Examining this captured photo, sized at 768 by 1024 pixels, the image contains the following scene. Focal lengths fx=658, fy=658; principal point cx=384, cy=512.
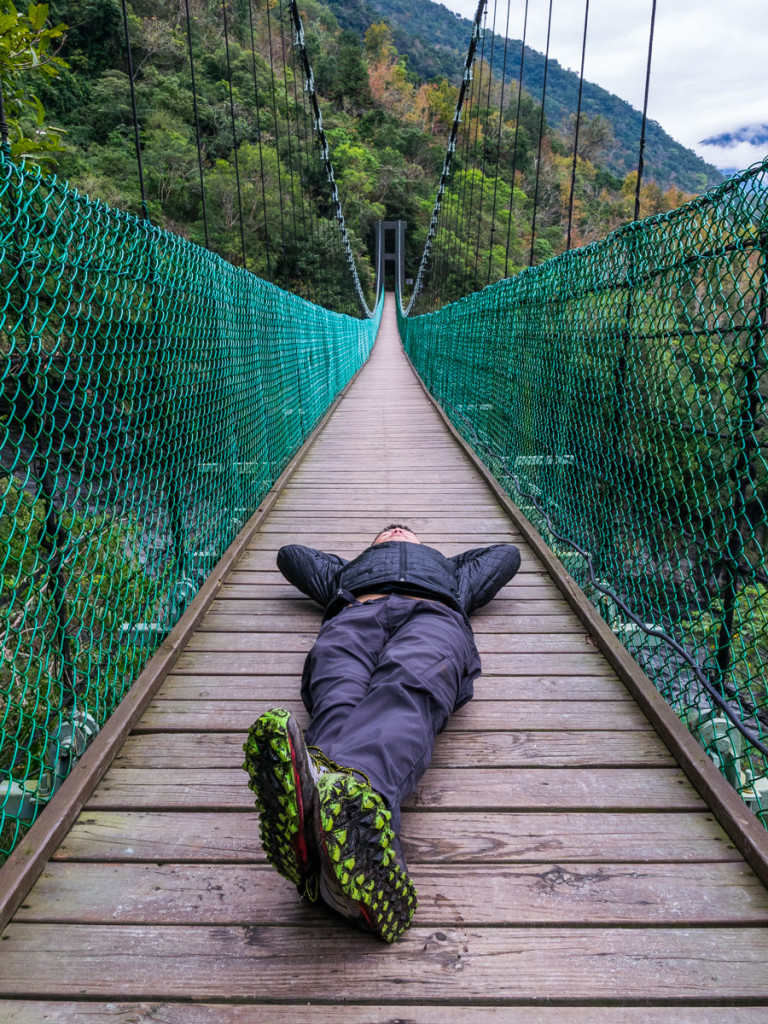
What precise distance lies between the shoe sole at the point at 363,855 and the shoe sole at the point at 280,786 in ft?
0.11

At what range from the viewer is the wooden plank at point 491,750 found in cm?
135

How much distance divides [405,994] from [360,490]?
9.42 ft

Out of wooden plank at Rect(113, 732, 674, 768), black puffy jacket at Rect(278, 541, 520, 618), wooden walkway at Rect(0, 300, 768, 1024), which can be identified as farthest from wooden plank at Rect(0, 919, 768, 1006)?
black puffy jacket at Rect(278, 541, 520, 618)

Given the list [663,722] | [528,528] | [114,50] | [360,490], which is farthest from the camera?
[114,50]

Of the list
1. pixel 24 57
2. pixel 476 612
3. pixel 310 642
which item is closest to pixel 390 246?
pixel 24 57

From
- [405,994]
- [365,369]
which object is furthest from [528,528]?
[365,369]

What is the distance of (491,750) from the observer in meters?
1.39

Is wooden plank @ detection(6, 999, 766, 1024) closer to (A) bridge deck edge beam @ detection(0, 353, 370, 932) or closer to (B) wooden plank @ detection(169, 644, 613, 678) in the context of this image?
(A) bridge deck edge beam @ detection(0, 353, 370, 932)

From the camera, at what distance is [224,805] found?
122cm

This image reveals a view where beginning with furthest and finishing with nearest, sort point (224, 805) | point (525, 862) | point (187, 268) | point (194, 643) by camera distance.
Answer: point (187, 268) < point (194, 643) < point (224, 805) < point (525, 862)

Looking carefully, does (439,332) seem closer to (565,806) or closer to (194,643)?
(194,643)

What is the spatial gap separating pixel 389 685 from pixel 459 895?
361 mm

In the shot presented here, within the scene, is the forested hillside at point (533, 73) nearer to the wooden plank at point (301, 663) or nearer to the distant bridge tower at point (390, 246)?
the distant bridge tower at point (390, 246)

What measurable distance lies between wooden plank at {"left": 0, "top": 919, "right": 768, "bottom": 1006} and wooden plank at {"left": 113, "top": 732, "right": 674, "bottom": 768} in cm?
39
